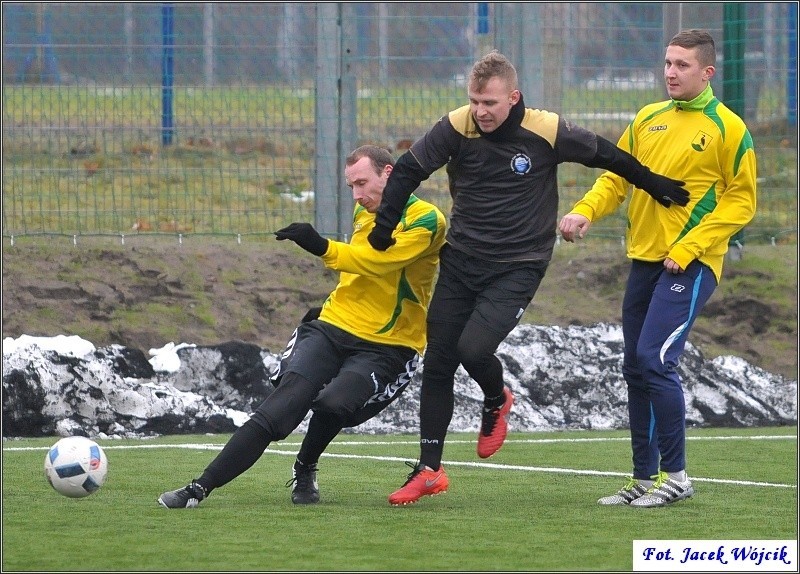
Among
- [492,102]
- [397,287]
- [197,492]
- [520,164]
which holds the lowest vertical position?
[197,492]

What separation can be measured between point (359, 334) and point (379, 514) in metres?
0.94

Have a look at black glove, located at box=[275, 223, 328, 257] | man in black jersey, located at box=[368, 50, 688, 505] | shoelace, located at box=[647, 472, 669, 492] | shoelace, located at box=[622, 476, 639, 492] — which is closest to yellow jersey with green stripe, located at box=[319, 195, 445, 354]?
man in black jersey, located at box=[368, 50, 688, 505]

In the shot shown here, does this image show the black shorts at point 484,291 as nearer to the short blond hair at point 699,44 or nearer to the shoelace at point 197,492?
the short blond hair at point 699,44

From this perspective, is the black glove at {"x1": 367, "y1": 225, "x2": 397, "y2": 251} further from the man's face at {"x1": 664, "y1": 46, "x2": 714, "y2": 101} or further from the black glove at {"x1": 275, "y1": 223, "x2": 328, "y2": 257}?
the man's face at {"x1": 664, "y1": 46, "x2": 714, "y2": 101}

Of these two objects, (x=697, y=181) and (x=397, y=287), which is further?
(x=397, y=287)

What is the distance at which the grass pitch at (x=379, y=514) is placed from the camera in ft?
17.4

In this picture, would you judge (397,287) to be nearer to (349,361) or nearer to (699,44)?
(349,361)

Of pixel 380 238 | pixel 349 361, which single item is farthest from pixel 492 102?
pixel 349 361

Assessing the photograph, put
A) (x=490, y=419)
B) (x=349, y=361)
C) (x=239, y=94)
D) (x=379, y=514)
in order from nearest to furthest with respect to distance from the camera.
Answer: (x=379, y=514), (x=349, y=361), (x=490, y=419), (x=239, y=94)

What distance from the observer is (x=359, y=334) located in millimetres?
6930

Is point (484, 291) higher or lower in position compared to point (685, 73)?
lower

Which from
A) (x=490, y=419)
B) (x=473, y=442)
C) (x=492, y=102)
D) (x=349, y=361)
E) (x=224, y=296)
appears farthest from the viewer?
(x=224, y=296)

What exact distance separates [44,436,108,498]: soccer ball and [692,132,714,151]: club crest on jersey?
3132 millimetres

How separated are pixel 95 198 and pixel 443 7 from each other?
11.5 feet
